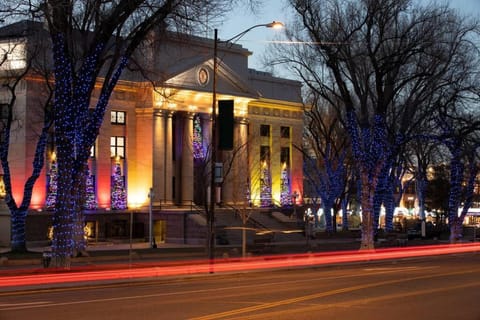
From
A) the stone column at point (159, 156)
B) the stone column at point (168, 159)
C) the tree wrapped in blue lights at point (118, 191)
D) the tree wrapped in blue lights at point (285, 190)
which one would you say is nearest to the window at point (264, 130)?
the tree wrapped in blue lights at point (285, 190)

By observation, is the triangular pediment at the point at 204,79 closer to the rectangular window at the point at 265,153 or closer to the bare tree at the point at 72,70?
the rectangular window at the point at 265,153

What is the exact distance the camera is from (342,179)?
65250 millimetres

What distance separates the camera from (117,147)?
183 ft

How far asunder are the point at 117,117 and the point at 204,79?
753cm

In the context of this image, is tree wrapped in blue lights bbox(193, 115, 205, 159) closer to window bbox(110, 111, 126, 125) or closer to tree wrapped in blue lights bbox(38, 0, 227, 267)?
window bbox(110, 111, 126, 125)

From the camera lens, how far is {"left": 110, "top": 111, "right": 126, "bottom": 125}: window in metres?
55.0

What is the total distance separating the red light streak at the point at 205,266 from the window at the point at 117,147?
75.0ft

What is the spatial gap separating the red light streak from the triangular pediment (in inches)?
837

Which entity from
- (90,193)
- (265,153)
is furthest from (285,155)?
(90,193)

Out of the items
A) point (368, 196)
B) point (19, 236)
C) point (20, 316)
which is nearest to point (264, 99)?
point (368, 196)

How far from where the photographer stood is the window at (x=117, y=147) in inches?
2173

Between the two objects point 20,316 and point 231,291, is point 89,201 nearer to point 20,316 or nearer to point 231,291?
point 231,291

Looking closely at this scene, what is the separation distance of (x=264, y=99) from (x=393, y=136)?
876 inches

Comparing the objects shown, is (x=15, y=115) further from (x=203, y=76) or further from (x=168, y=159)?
(x=203, y=76)
